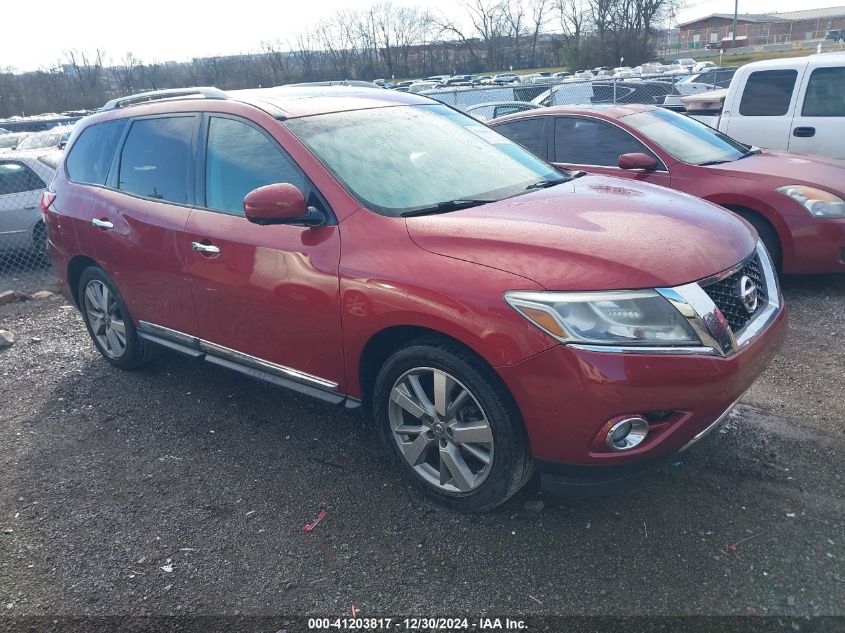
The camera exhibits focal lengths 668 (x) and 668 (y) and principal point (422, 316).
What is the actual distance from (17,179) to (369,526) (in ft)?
26.5

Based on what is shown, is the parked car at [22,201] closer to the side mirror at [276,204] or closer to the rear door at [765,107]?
the side mirror at [276,204]

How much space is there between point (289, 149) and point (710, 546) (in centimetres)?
262

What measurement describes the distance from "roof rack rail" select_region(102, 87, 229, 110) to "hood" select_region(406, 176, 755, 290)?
1.74 metres

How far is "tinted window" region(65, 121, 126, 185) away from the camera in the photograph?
15.0 ft

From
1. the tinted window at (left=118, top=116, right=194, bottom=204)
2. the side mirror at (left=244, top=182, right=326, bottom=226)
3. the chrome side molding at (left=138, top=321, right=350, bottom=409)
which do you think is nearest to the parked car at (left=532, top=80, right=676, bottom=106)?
the tinted window at (left=118, top=116, right=194, bottom=204)

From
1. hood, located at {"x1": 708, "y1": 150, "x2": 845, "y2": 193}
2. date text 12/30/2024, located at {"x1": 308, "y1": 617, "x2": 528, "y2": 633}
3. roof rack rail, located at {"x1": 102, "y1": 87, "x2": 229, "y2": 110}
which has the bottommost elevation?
date text 12/30/2024, located at {"x1": 308, "y1": 617, "x2": 528, "y2": 633}

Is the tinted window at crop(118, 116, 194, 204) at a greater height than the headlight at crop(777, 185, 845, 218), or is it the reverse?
the tinted window at crop(118, 116, 194, 204)

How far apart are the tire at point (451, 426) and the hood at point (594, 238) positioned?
439 millimetres

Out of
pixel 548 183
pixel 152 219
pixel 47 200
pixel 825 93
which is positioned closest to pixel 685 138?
pixel 825 93

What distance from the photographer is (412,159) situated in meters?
3.50

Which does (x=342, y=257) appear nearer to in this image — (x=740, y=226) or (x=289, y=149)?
(x=289, y=149)

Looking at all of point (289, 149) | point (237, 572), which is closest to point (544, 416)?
point (237, 572)

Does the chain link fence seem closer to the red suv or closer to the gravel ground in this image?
the red suv

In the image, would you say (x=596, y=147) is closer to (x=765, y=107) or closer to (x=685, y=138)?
(x=685, y=138)
